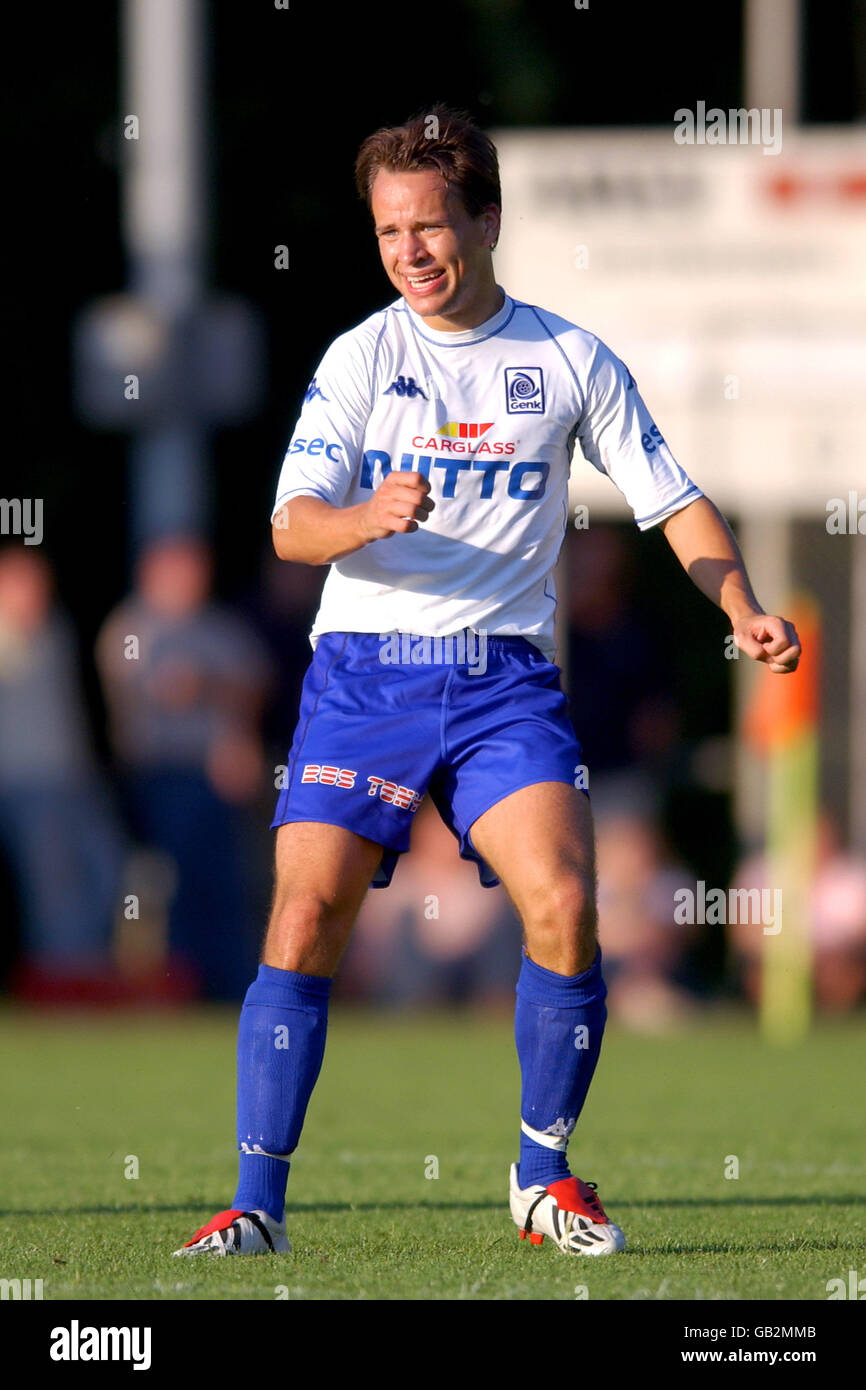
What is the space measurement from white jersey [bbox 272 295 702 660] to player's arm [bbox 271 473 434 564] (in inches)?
4.7

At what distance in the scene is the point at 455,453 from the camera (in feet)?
17.3

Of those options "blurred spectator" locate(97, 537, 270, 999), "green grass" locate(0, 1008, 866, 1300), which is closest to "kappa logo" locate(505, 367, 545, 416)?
"green grass" locate(0, 1008, 866, 1300)

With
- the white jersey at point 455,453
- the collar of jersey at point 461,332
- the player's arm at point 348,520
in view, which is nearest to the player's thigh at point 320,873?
the white jersey at point 455,453

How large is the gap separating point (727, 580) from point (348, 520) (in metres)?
0.96

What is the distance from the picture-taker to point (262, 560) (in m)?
17.4

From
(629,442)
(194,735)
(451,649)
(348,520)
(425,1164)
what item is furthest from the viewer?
(194,735)

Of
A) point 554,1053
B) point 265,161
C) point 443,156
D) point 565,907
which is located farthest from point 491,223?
point 265,161

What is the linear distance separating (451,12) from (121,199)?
306cm

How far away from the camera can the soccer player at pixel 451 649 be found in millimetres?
5145

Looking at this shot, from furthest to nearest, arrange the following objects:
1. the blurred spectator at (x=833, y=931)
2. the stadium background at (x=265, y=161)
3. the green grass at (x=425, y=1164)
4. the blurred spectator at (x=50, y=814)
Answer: the stadium background at (x=265, y=161), the blurred spectator at (x=833, y=931), the blurred spectator at (x=50, y=814), the green grass at (x=425, y=1164)

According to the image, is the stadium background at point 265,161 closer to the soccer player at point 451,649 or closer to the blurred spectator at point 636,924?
the blurred spectator at point 636,924

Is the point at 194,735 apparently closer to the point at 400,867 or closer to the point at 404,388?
the point at 400,867

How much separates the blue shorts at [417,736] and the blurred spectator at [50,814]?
7.80m

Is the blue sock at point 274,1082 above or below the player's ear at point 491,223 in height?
below
